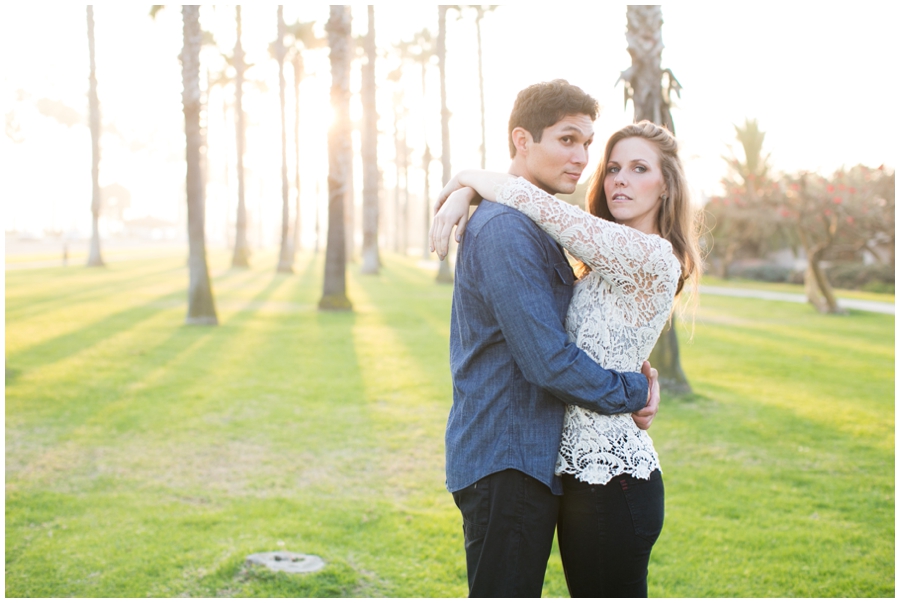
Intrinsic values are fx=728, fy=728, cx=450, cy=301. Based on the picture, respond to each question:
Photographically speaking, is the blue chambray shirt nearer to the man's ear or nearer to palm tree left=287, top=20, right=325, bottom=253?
the man's ear

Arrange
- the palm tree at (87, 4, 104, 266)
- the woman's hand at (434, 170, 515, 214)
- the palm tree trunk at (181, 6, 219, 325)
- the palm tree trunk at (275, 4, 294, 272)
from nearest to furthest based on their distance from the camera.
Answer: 1. the woman's hand at (434, 170, 515, 214)
2. the palm tree trunk at (181, 6, 219, 325)
3. the palm tree at (87, 4, 104, 266)
4. the palm tree trunk at (275, 4, 294, 272)

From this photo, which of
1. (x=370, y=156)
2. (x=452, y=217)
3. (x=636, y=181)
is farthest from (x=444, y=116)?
(x=452, y=217)

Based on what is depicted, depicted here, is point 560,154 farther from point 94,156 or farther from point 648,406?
point 94,156

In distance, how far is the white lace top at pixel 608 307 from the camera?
2018 millimetres

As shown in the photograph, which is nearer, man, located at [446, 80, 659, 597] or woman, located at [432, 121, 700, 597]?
man, located at [446, 80, 659, 597]

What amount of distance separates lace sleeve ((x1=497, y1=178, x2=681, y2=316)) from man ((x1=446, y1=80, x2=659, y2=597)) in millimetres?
47

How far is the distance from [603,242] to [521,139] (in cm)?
44

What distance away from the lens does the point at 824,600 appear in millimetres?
3602

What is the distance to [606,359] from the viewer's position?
6.85ft

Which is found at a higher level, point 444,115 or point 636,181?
point 444,115

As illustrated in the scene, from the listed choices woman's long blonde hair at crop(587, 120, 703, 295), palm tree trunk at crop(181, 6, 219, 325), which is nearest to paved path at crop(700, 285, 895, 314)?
palm tree trunk at crop(181, 6, 219, 325)

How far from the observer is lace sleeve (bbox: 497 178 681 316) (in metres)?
2.01

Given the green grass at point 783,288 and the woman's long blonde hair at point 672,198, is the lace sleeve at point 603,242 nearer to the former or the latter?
the woman's long blonde hair at point 672,198

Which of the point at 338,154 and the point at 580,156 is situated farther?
the point at 338,154
